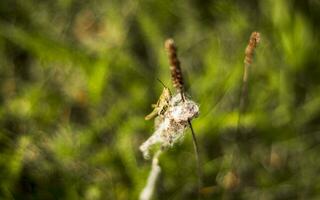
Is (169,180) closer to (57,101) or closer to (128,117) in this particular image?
(128,117)

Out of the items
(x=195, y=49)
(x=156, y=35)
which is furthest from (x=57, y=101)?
(x=195, y=49)

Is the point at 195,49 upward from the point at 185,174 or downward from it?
upward

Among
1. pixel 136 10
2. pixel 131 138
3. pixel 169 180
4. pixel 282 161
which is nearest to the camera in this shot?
pixel 169 180

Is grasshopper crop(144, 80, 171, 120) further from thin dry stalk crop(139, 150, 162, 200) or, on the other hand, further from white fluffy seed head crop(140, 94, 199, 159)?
thin dry stalk crop(139, 150, 162, 200)

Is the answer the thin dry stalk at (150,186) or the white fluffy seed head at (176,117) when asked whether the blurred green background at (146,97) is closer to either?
the thin dry stalk at (150,186)

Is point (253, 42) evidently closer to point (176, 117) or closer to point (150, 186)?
point (176, 117)

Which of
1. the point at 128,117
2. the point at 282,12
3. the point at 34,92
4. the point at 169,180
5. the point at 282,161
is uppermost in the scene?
the point at 282,12

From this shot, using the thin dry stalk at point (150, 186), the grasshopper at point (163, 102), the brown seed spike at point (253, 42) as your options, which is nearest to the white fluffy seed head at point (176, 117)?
the grasshopper at point (163, 102)
